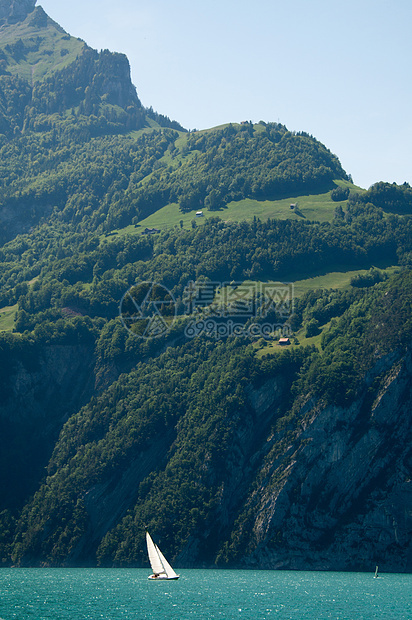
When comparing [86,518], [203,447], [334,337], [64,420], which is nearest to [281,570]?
[203,447]

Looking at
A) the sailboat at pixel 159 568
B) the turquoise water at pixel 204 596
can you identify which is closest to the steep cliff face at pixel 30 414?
the turquoise water at pixel 204 596

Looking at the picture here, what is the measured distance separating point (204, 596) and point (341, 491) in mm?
60216

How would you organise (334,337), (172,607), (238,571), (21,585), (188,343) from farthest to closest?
(188,343) → (334,337) → (238,571) → (21,585) → (172,607)

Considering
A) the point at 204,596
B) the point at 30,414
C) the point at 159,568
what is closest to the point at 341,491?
the point at 159,568

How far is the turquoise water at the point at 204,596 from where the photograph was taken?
3364 inches

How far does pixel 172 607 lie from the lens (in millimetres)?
91062

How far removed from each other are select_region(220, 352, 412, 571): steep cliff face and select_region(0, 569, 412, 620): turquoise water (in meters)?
11.4

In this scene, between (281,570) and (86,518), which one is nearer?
(281,570)

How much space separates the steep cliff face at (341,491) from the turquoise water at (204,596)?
11.4m

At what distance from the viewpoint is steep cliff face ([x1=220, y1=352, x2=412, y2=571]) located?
492ft

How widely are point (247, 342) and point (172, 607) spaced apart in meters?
107

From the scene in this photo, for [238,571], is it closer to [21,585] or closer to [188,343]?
[21,585]

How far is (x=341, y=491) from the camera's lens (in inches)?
6093

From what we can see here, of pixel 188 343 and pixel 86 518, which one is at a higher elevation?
pixel 188 343
